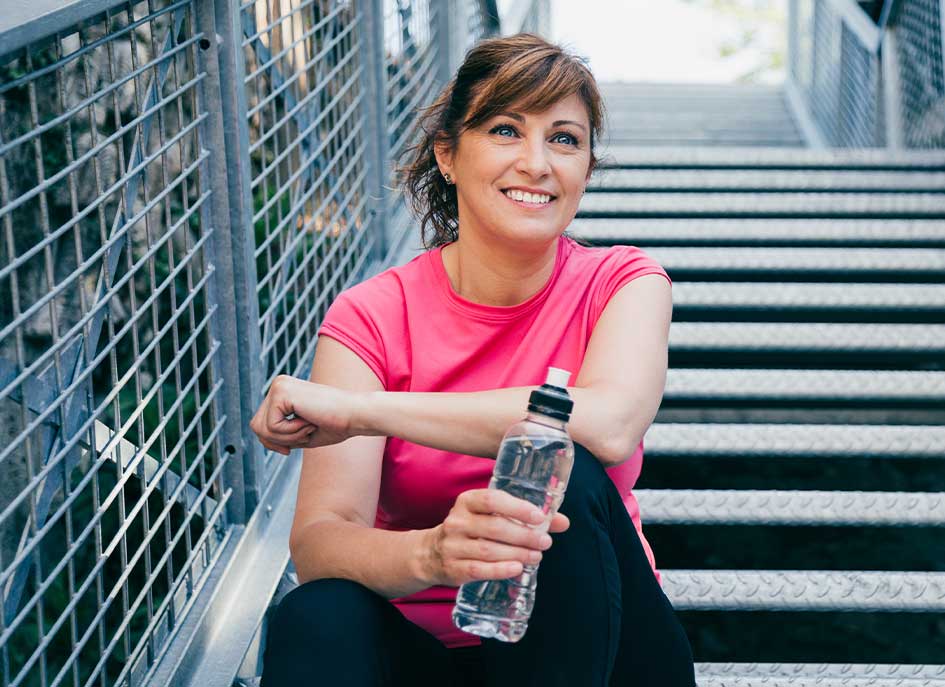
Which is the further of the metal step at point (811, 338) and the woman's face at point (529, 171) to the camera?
the metal step at point (811, 338)

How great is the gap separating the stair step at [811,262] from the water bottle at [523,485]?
1883mm

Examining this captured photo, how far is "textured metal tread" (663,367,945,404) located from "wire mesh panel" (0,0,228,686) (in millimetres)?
1214

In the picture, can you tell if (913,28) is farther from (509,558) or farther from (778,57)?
(778,57)

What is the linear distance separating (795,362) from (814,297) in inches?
33.2

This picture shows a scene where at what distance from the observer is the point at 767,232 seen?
3.43 m

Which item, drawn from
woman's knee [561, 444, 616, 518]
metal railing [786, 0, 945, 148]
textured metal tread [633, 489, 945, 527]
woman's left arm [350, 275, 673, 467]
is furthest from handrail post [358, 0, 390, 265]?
metal railing [786, 0, 945, 148]

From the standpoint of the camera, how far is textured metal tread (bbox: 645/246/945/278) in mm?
3180

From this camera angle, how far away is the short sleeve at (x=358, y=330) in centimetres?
173

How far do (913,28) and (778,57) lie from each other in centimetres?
2168

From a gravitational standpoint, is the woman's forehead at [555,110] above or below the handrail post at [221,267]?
above

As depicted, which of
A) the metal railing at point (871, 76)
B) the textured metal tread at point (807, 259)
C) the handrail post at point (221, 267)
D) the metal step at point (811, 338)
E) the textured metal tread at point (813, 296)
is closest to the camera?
the handrail post at point (221, 267)

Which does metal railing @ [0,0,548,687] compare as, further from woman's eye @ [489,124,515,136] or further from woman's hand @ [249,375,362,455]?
woman's eye @ [489,124,515,136]

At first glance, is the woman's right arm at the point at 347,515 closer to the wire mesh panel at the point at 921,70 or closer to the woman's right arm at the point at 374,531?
the woman's right arm at the point at 374,531

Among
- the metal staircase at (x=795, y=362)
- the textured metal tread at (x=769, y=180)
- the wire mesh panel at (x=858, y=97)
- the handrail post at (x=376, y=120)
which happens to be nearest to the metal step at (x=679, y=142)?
the wire mesh panel at (x=858, y=97)
